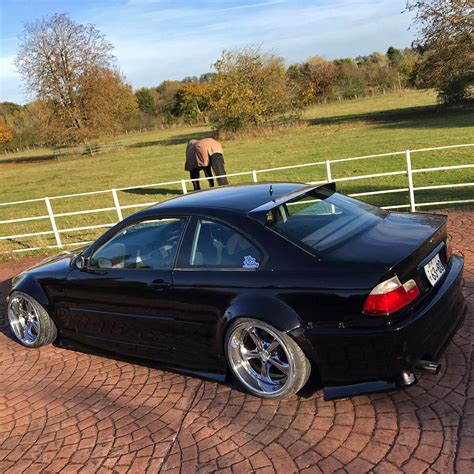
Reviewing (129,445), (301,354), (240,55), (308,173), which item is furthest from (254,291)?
(240,55)

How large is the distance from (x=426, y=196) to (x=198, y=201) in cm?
777

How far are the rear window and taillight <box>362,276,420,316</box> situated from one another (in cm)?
50

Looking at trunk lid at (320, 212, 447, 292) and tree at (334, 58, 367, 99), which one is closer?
trunk lid at (320, 212, 447, 292)

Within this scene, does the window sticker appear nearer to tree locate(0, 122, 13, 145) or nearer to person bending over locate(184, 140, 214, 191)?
person bending over locate(184, 140, 214, 191)

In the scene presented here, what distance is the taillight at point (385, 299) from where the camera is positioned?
9.98 ft

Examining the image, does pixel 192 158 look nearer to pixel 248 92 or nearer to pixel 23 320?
pixel 23 320

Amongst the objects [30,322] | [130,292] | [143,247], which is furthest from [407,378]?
[30,322]

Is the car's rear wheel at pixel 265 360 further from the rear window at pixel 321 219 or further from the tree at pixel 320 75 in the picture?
the tree at pixel 320 75

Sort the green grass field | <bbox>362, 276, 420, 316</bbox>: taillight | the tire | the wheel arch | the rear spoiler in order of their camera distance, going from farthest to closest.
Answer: the green grass field
the tire
the rear spoiler
the wheel arch
<bbox>362, 276, 420, 316</bbox>: taillight

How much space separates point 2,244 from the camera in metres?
12.1

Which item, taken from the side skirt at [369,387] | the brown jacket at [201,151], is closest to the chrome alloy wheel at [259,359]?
the side skirt at [369,387]

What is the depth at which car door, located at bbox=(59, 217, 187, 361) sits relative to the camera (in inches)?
156

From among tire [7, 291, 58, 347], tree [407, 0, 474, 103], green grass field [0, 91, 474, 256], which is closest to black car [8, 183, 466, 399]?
tire [7, 291, 58, 347]

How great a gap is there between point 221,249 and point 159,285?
0.60 meters
